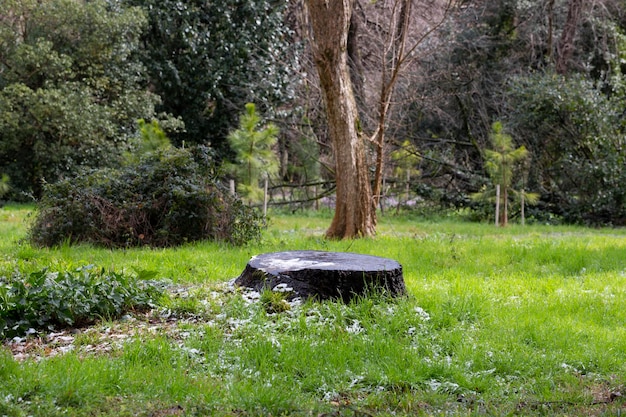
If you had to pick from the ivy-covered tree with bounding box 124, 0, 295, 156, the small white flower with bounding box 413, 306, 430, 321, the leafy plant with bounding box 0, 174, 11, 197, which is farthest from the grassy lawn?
the ivy-covered tree with bounding box 124, 0, 295, 156

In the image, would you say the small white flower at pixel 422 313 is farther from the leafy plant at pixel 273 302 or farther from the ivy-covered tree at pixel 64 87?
the ivy-covered tree at pixel 64 87

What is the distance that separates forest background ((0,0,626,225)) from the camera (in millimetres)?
18312

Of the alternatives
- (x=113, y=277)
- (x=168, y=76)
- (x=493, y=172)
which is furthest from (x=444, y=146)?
(x=113, y=277)

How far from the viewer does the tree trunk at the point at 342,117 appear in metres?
11.4

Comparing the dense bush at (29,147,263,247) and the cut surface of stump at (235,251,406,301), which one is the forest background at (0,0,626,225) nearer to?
the dense bush at (29,147,263,247)

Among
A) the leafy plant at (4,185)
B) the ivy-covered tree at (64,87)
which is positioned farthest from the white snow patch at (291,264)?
the leafy plant at (4,185)

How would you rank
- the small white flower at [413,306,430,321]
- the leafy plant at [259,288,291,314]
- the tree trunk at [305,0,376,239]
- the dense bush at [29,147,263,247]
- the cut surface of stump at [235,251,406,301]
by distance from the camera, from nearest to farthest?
the small white flower at [413,306,430,321] → the leafy plant at [259,288,291,314] → the cut surface of stump at [235,251,406,301] → the dense bush at [29,147,263,247] → the tree trunk at [305,0,376,239]

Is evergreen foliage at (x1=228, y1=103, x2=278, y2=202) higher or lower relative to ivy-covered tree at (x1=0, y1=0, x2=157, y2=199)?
lower

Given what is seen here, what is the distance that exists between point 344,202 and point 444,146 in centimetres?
1035

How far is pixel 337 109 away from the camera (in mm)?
11688

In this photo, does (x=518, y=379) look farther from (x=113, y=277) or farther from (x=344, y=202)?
(x=344, y=202)

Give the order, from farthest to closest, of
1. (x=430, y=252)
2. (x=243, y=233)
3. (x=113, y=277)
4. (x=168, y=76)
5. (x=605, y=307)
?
(x=168, y=76) < (x=243, y=233) < (x=430, y=252) < (x=605, y=307) < (x=113, y=277)

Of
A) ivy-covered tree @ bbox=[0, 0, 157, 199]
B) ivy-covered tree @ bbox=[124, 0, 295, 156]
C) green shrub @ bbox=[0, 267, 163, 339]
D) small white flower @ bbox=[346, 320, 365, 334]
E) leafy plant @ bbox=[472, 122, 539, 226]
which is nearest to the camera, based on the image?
green shrub @ bbox=[0, 267, 163, 339]

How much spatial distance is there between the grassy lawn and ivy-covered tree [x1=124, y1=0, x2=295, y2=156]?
1380 centimetres
